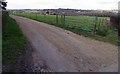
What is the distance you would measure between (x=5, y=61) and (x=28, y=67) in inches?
39.3

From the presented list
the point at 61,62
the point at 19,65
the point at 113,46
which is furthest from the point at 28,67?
the point at 113,46

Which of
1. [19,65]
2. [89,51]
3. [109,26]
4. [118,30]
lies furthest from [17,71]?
[109,26]

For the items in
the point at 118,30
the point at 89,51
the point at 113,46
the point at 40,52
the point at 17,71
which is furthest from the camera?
the point at 118,30

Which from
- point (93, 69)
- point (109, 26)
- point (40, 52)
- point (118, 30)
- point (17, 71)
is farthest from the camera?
point (109, 26)

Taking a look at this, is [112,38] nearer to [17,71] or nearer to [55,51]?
[55,51]

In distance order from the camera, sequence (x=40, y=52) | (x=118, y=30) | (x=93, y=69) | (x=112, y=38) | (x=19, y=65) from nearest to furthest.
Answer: (x=19, y=65) < (x=93, y=69) < (x=40, y=52) < (x=112, y=38) < (x=118, y=30)

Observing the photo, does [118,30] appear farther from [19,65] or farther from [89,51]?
[19,65]

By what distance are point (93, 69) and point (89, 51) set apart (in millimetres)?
3384

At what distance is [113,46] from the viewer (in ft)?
55.4

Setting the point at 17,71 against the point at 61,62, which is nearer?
the point at 17,71

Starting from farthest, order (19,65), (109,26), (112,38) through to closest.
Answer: (109,26) < (112,38) < (19,65)

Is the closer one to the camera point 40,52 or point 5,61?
point 5,61

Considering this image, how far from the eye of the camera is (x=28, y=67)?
35.1 feet

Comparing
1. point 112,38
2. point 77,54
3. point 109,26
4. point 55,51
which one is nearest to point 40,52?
point 55,51
